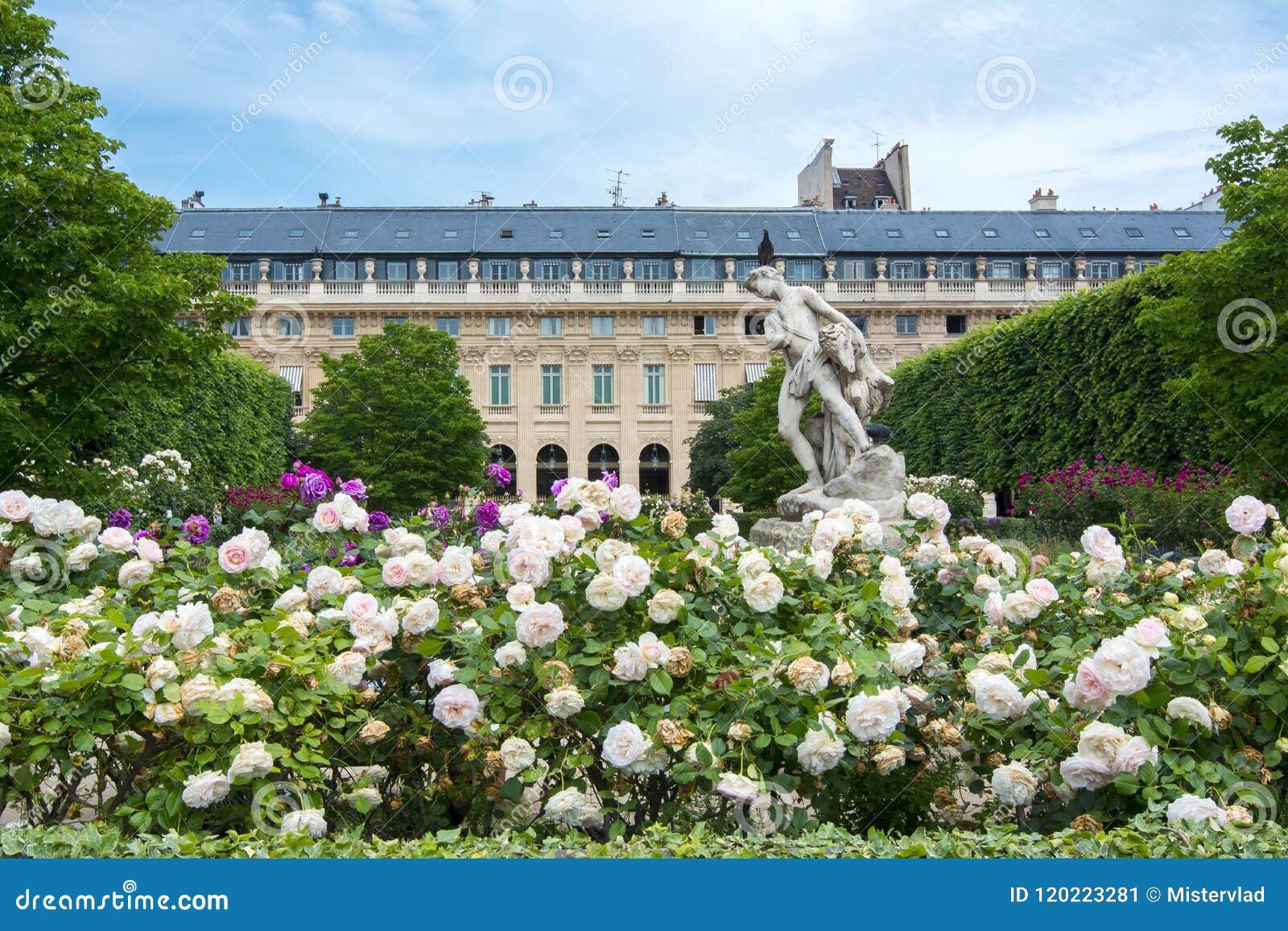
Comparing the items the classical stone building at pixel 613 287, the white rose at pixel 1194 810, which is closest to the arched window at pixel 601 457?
the classical stone building at pixel 613 287

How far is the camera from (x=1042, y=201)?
1970 inches

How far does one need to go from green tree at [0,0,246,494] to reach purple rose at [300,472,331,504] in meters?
6.70

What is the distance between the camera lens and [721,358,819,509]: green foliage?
25.8m

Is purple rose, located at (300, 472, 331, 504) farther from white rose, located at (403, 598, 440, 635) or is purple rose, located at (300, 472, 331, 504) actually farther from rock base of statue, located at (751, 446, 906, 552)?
rock base of statue, located at (751, 446, 906, 552)

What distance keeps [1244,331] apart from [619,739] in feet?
37.5

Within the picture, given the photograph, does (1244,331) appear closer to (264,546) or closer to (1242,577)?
(1242,577)

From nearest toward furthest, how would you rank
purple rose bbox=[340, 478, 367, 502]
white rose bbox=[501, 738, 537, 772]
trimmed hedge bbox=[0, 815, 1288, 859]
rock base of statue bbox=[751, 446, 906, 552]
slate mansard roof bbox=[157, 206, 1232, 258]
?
trimmed hedge bbox=[0, 815, 1288, 859], white rose bbox=[501, 738, 537, 772], purple rose bbox=[340, 478, 367, 502], rock base of statue bbox=[751, 446, 906, 552], slate mansard roof bbox=[157, 206, 1232, 258]

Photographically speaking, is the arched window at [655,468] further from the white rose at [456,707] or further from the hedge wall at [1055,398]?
the white rose at [456,707]

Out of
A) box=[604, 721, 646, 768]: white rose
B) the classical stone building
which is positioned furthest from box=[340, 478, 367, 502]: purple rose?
the classical stone building

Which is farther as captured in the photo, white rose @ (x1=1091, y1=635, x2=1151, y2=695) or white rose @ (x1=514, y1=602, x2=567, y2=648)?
white rose @ (x1=514, y1=602, x2=567, y2=648)

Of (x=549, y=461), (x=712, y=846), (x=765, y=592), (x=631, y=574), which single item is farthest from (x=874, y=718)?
(x=549, y=461)

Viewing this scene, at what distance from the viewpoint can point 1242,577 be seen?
3.20m

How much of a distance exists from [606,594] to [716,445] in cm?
3958

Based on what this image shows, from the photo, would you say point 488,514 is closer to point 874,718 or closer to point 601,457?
point 874,718
